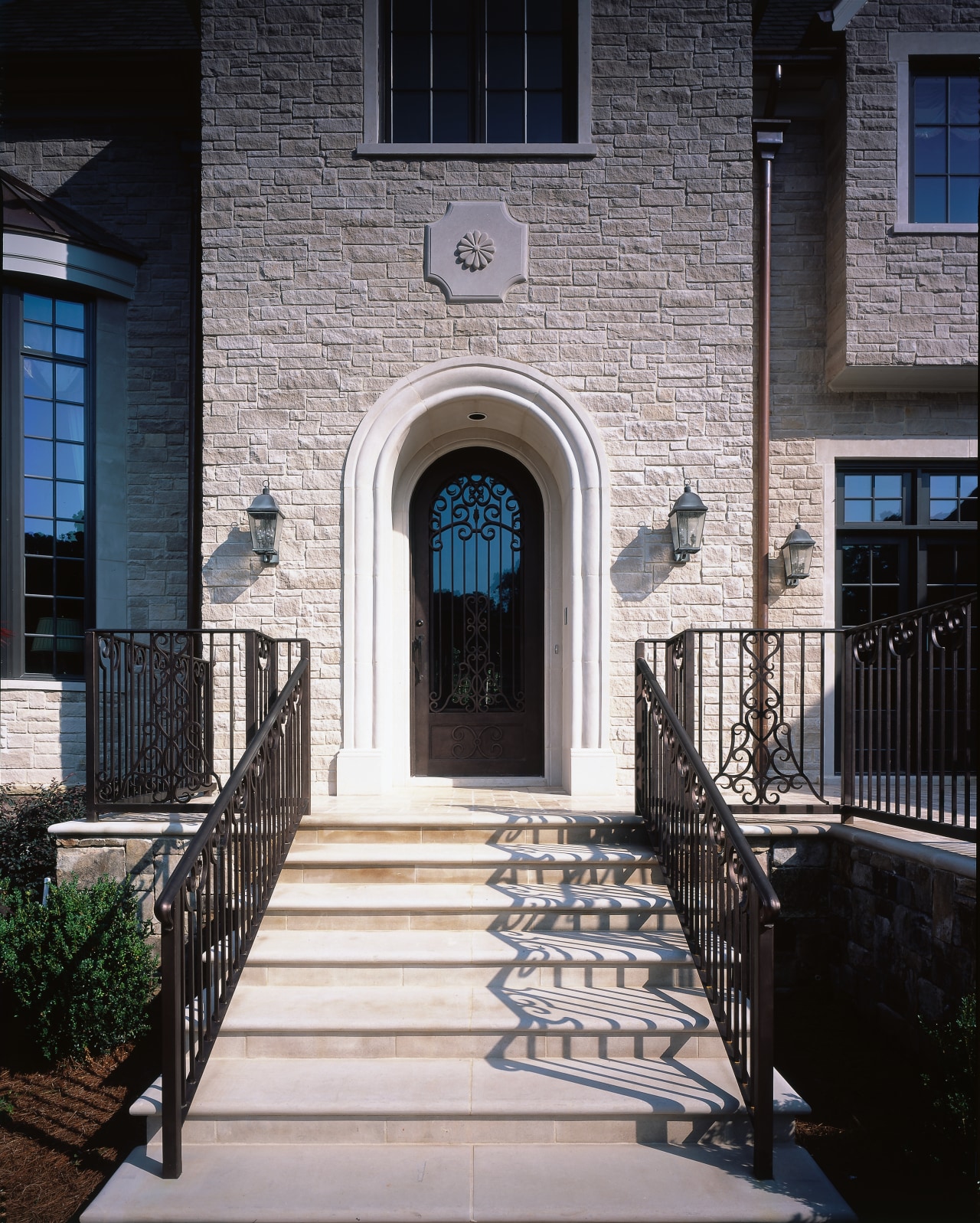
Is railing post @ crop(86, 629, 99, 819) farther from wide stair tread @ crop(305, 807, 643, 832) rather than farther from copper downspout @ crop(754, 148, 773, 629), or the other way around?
copper downspout @ crop(754, 148, 773, 629)

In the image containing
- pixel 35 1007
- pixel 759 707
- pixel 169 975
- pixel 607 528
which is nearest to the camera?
pixel 169 975

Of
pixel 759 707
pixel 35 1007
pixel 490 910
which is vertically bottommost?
pixel 35 1007

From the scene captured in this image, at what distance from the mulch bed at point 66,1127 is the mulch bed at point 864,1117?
295cm

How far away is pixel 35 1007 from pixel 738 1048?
11.3 ft

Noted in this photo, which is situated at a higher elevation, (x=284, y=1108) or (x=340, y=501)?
(x=340, y=501)

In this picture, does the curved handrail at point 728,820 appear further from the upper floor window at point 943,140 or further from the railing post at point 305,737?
the upper floor window at point 943,140

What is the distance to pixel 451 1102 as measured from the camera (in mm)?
3537

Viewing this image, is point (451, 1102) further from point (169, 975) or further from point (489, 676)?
point (489, 676)

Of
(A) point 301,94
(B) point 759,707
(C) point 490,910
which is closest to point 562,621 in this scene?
(B) point 759,707

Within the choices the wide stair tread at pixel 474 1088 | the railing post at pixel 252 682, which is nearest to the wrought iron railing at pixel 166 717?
the railing post at pixel 252 682

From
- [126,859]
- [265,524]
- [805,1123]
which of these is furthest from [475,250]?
[805,1123]

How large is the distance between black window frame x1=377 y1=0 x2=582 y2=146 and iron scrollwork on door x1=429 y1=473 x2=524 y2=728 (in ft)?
9.68

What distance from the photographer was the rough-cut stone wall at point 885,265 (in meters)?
6.75

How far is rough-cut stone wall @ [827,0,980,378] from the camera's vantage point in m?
6.75
